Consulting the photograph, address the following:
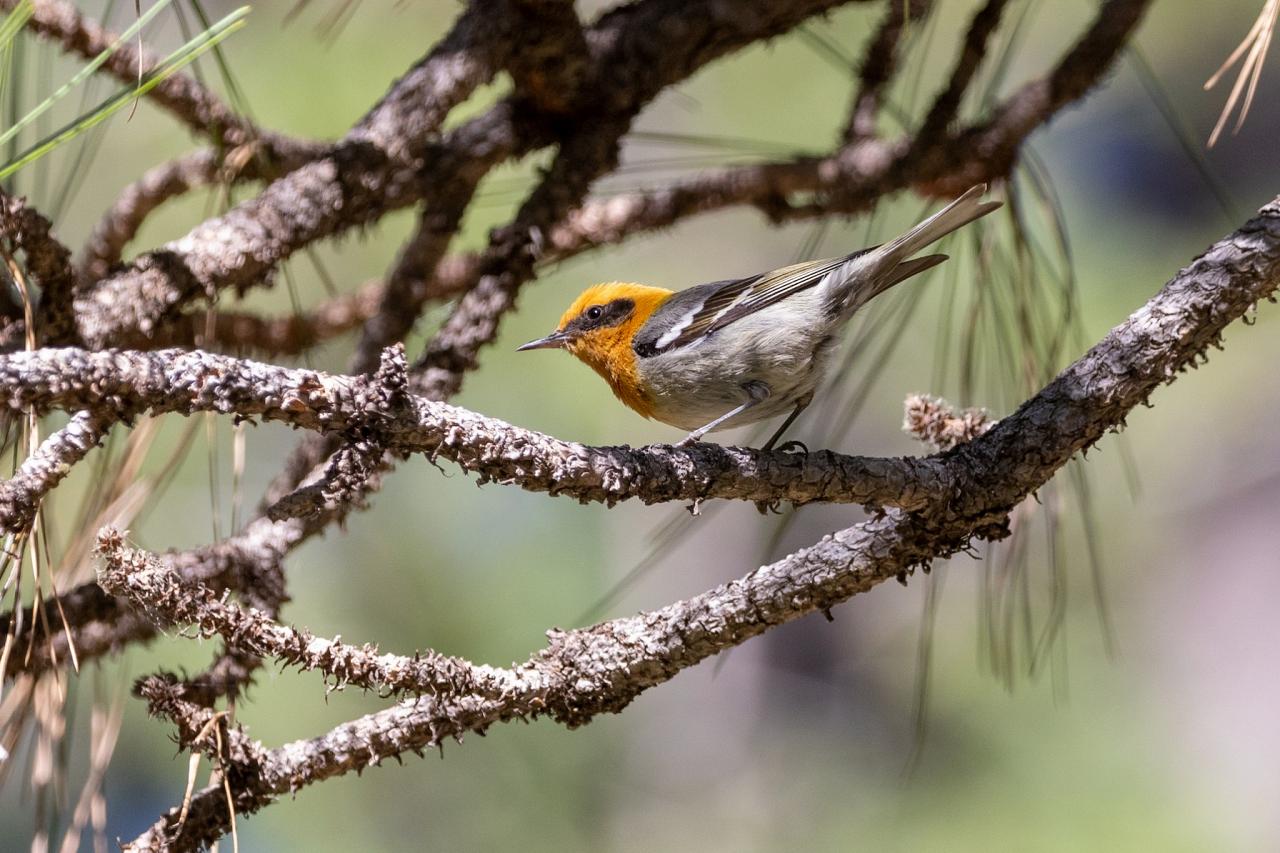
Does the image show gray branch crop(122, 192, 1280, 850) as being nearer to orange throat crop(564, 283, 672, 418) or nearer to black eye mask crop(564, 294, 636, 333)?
orange throat crop(564, 283, 672, 418)

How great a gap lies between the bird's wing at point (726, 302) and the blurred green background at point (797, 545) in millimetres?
1221

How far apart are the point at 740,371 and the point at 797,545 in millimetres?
3607

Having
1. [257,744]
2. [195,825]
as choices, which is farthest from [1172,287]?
[195,825]

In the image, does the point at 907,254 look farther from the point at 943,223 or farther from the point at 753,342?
the point at 753,342

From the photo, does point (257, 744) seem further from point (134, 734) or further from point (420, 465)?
point (420, 465)

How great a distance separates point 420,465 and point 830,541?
136 inches

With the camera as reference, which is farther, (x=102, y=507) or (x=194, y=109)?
(x=194, y=109)

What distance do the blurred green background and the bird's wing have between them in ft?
4.01

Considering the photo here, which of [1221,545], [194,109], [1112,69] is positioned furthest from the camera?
[1221,545]

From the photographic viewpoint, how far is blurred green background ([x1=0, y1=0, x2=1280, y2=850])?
3.84 m

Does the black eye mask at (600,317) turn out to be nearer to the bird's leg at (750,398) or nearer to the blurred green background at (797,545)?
the bird's leg at (750,398)

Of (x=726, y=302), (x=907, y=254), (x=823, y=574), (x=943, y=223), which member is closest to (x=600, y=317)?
(x=726, y=302)

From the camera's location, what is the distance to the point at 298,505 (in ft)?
3.01

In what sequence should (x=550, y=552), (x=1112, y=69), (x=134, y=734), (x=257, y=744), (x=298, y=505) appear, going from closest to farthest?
1. (x=298, y=505)
2. (x=257, y=744)
3. (x=1112, y=69)
4. (x=134, y=734)
5. (x=550, y=552)
